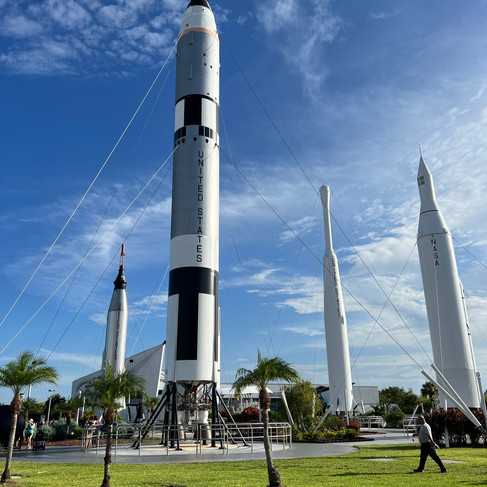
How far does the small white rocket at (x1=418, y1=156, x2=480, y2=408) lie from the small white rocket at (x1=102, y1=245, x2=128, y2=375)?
86.6 ft

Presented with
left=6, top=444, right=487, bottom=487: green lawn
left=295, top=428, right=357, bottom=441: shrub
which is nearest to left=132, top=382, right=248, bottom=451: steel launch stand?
left=295, top=428, right=357, bottom=441: shrub

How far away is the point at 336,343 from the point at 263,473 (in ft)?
89.2

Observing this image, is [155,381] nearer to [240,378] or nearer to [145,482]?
[240,378]

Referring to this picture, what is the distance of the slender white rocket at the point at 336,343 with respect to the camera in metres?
37.0

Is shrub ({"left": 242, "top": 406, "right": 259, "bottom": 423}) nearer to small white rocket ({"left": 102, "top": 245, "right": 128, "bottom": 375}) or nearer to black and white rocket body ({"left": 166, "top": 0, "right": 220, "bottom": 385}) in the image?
black and white rocket body ({"left": 166, "top": 0, "right": 220, "bottom": 385})

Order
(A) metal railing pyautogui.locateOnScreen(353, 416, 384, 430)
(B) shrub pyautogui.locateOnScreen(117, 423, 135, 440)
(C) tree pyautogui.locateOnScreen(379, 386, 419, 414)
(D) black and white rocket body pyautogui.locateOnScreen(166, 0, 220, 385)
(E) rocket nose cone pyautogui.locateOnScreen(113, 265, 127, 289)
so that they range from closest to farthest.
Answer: (B) shrub pyautogui.locateOnScreen(117, 423, 135, 440), (D) black and white rocket body pyautogui.locateOnScreen(166, 0, 220, 385), (A) metal railing pyautogui.locateOnScreen(353, 416, 384, 430), (E) rocket nose cone pyautogui.locateOnScreen(113, 265, 127, 289), (C) tree pyautogui.locateOnScreen(379, 386, 419, 414)

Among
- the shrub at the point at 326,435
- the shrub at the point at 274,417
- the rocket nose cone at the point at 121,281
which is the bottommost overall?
the shrub at the point at 326,435

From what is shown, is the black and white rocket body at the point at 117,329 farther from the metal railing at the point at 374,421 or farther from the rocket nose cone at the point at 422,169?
the rocket nose cone at the point at 422,169

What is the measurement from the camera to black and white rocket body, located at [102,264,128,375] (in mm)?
41500

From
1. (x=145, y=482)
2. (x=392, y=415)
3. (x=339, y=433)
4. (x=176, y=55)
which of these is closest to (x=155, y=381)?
(x=392, y=415)

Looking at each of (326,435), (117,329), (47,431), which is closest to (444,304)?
(326,435)

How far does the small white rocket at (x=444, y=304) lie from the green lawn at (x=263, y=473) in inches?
431

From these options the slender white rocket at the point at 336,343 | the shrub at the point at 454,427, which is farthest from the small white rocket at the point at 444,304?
the slender white rocket at the point at 336,343

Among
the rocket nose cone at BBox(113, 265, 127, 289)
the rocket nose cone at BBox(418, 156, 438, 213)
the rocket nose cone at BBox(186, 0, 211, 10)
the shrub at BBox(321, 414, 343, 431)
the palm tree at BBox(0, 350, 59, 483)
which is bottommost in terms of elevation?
the shrub at BBox(321, 414, 343, 431)
